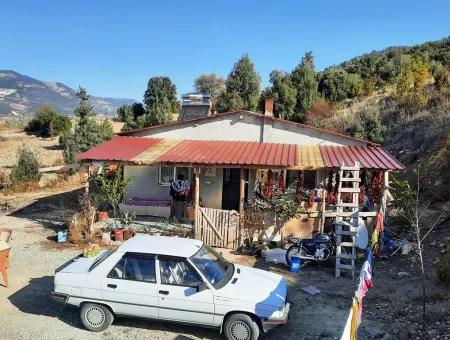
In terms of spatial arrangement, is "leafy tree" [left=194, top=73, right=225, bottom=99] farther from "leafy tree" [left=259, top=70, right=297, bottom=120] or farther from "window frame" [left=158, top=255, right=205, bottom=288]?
"window frame" [left=158, top=255, right=205, bottom=288]

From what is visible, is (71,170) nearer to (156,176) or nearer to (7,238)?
(156,176)

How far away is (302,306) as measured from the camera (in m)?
8.91

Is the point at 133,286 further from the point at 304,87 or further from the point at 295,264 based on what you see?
the point at 304,87

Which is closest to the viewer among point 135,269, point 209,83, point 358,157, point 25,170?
point 135,269

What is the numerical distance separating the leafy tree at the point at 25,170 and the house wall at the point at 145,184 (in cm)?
1099

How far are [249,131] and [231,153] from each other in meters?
2.40

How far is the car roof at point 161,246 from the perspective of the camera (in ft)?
25.0

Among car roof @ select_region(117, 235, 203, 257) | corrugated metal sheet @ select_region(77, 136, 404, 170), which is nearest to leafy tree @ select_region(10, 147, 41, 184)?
corrugated metal sheet @ select_region(77, 136, 404, 170)

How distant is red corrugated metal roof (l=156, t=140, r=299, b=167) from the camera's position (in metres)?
13.7

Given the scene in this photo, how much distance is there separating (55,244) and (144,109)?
129ft

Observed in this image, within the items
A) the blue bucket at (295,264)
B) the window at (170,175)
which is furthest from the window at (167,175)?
the blue bucket at (295,264)

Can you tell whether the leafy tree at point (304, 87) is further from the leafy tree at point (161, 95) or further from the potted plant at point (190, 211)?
the potted plant at point (190, 211)

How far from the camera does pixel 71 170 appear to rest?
27531mm

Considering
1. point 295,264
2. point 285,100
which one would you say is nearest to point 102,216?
point 295,264
